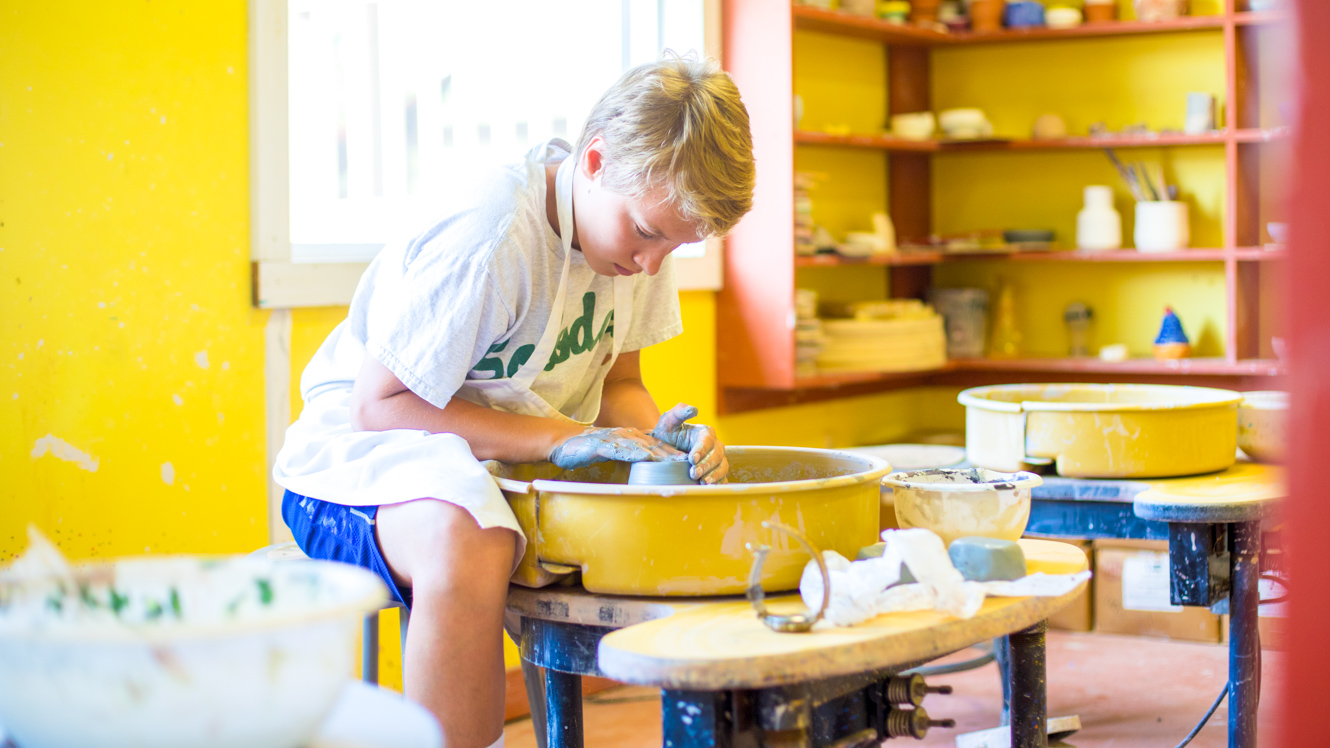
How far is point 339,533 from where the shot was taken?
1.66 meters

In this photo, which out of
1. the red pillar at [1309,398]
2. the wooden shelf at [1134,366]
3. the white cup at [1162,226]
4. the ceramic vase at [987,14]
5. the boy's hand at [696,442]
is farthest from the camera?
the ceramic vase at [987,14]

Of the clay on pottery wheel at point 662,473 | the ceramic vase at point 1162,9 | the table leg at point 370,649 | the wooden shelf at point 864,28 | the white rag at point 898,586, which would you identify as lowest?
the table leg at point 370,649

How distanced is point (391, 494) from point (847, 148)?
3223 mm

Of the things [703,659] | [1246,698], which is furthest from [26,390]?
[1246,698]

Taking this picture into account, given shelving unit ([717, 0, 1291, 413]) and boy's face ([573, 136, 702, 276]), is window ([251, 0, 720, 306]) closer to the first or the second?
shelving unit ([717, 0, 1291, 413])

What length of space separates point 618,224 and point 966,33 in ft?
10.6

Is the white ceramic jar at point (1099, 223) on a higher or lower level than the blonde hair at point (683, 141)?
higher

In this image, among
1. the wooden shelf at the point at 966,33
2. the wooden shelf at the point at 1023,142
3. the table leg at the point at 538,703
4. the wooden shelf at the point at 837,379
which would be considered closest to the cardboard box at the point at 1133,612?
the wooden shelf at the point at 837,379

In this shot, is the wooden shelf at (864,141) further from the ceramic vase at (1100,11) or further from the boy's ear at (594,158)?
the boy's ear at (594,158)

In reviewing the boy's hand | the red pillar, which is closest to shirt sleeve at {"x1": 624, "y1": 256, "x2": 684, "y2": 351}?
the boy's hand

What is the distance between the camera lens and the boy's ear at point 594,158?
1670 mm

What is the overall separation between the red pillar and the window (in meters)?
2.07

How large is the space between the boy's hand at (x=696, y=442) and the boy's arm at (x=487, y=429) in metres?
0.04

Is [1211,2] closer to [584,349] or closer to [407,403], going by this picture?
[584,349]
